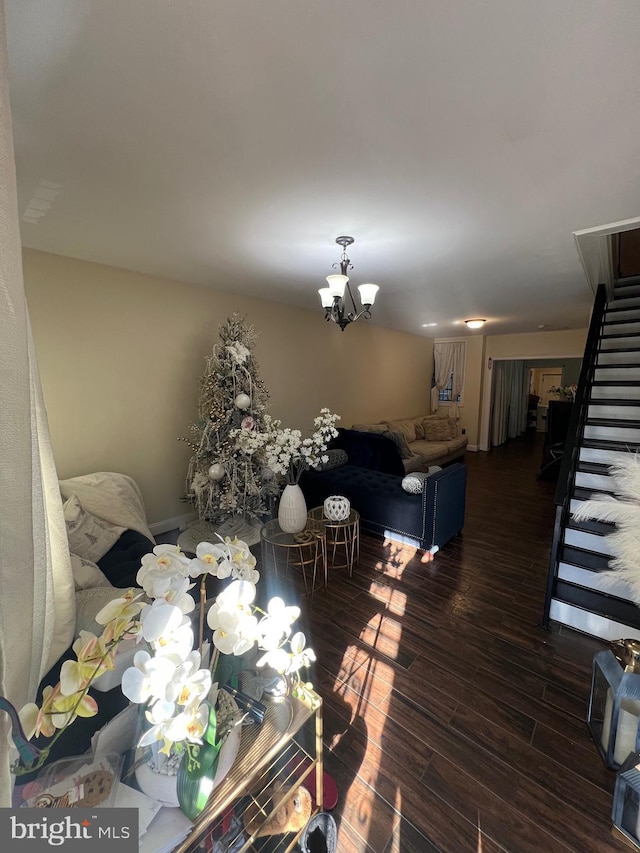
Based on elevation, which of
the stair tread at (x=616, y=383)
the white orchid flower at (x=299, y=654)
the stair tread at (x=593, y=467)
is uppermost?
the stair tread at (x=616, y=383)

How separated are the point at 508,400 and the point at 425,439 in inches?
139

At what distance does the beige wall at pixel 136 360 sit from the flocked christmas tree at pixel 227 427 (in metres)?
0.51

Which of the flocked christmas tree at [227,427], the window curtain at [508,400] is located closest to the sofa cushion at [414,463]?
the flocked christmas tree at [227,427]

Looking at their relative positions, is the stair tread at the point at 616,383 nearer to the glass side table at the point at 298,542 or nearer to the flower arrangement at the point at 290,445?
the flower arrangement at the point at 290,445

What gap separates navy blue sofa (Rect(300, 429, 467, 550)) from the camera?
3.10 m

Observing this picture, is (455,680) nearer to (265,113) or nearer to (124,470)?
(265,113)

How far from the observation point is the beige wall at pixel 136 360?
8.81 feet

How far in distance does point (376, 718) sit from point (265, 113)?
2687mm

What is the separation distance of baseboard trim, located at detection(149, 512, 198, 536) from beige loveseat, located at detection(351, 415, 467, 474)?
8.82 feet

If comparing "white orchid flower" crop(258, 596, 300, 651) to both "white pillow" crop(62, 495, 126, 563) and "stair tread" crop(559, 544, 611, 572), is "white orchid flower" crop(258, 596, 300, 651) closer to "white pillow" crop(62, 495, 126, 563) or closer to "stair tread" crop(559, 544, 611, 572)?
"white pillow" crop(62, 495, 126, 563)

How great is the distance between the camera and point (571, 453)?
2.28 meters

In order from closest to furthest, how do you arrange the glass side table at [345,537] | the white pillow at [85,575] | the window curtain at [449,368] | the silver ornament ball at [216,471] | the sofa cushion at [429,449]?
1. the white pillow at [85,575]
2. the glass side table at [345,537]
3. the silver ornament ball at [216,471]
4. the sofa cushion at [429,449]
5. the window curtain at [449,368]

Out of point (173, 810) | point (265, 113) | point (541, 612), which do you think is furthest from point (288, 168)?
point (541, 612)

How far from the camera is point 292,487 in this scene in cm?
273
